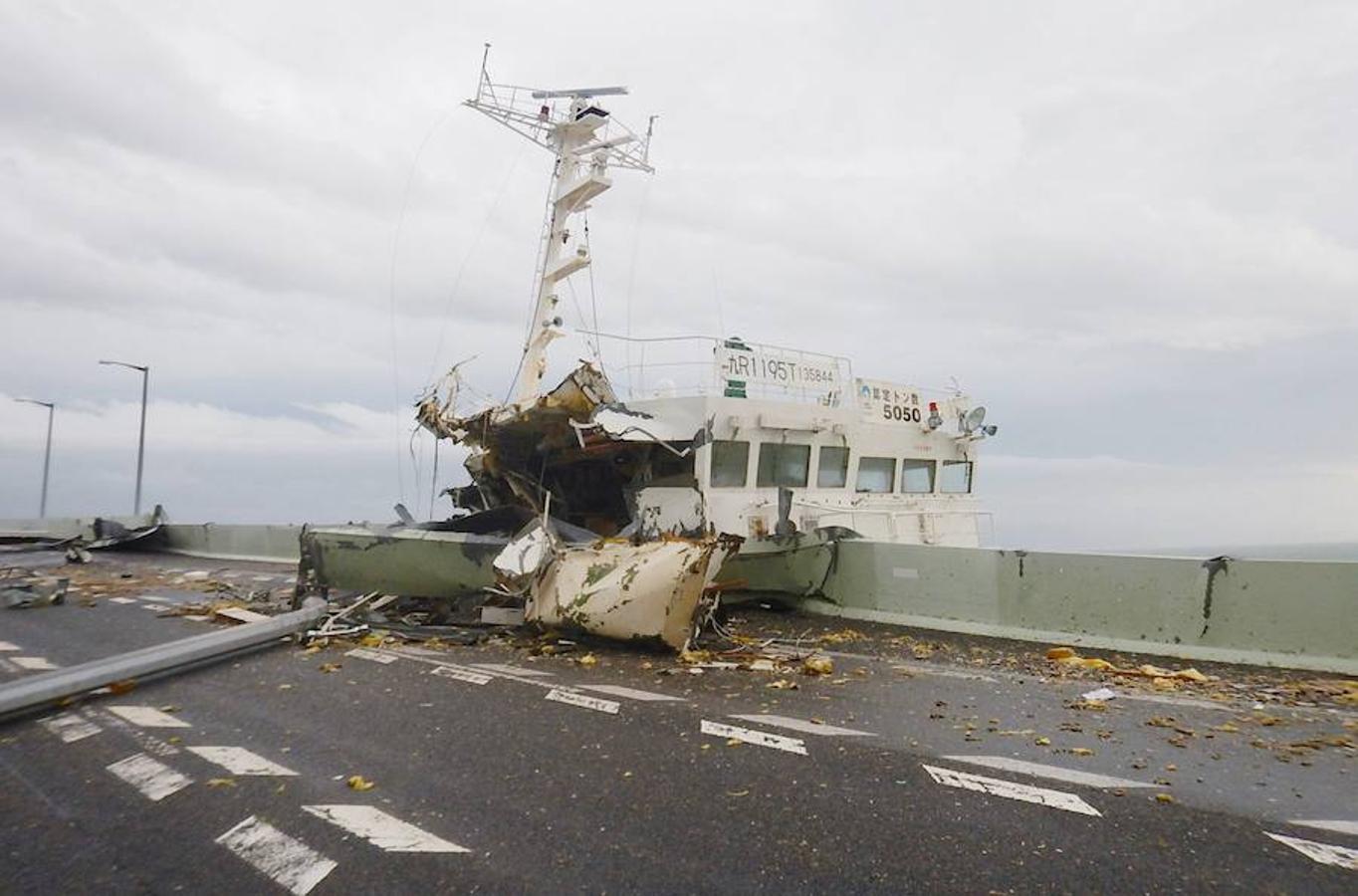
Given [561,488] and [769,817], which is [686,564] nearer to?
[769,817]

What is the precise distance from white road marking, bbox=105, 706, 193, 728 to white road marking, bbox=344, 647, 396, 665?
1.99 meters

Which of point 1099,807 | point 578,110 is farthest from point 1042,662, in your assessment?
point 578,110

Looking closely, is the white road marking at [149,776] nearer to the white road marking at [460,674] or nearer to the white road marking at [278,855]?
the white road marking at [278,855]

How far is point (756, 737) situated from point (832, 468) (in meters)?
9.31

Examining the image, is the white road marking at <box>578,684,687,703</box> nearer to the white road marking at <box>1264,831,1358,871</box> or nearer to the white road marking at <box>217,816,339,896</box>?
the white road marking at <box>217,816,339,896</box>

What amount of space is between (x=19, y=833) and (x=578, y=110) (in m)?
16.3

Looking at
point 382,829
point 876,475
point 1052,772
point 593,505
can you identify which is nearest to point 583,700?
point 382,829

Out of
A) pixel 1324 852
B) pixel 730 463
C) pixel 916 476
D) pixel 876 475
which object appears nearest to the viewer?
pixel 1324 852

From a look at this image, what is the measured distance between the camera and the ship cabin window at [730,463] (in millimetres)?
12188

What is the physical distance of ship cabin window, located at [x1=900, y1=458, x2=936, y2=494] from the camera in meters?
14.7

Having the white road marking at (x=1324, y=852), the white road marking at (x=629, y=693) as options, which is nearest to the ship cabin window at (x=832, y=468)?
the white road marking at (x=629, y=693)

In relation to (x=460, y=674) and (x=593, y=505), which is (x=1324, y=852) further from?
(x=593, y=505)

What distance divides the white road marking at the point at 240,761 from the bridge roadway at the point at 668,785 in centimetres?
2

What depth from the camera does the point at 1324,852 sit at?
10.2ft
